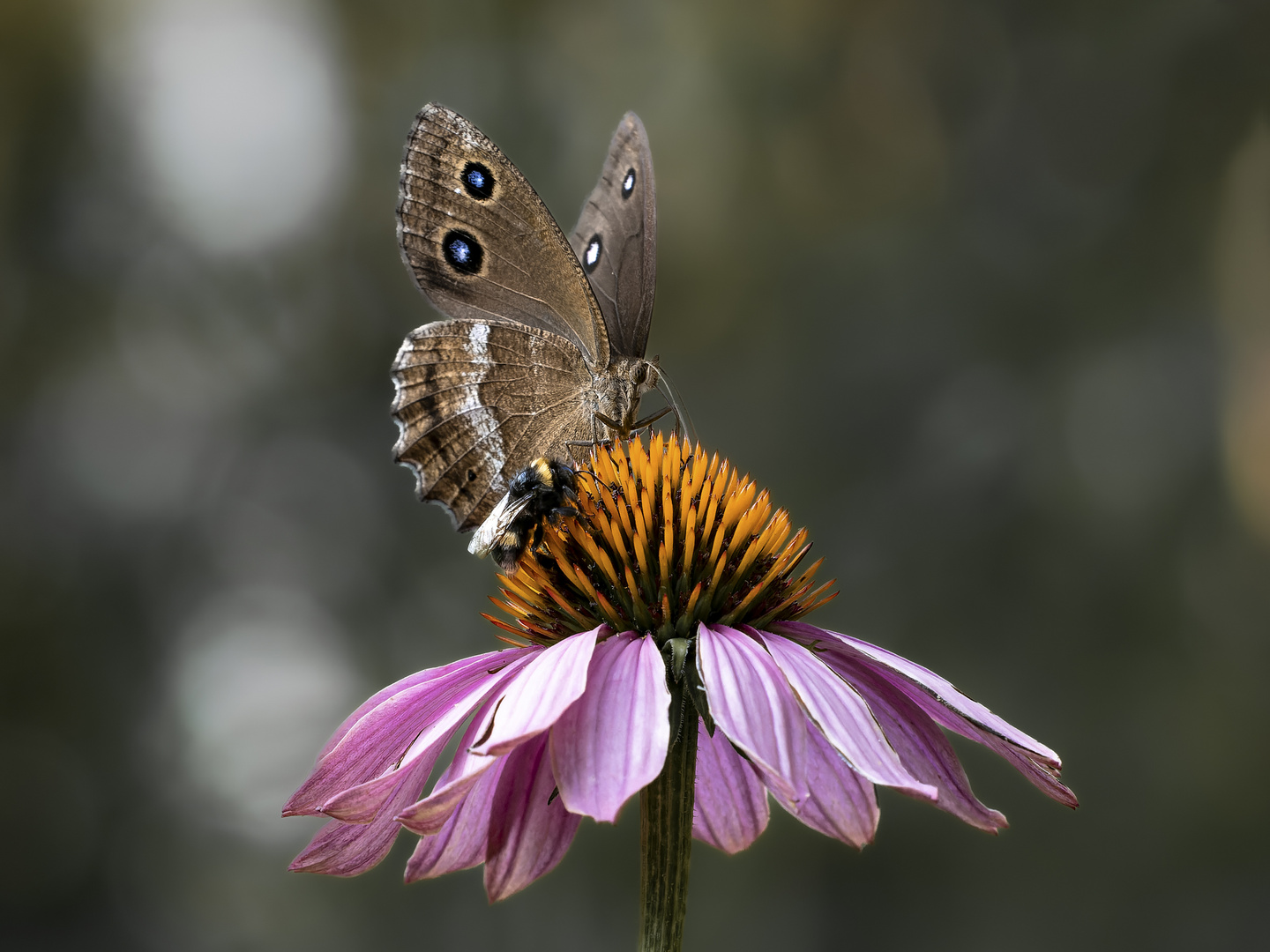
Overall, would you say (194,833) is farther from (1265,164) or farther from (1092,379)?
(1265,164)

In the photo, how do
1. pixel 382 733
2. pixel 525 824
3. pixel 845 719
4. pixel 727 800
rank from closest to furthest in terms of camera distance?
pixel 845 719
pixel 525 824
pixel 382 733
pixel 727 800

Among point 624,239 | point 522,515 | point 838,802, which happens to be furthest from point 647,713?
point 624,239

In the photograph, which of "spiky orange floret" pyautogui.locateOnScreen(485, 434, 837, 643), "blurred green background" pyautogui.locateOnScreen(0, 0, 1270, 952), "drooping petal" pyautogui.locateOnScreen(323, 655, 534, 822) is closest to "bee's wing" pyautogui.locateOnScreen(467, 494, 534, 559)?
"spiky orange floret" pyautogui.locateOnScreen(485, 434, 837, 643)

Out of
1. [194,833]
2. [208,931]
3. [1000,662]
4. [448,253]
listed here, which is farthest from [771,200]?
[208,931]

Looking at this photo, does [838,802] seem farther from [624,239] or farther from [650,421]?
[624,239]

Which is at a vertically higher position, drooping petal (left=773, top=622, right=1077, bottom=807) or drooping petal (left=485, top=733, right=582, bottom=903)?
drooping petal (left=773, top=622, right=1077, bottom=807)

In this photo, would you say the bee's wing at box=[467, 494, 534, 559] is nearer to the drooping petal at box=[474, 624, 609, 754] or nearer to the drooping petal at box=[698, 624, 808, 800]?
the drooping petal at box=[474, 624, 609, 754]

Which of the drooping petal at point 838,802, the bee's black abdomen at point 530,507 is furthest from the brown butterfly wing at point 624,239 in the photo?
the drooping petal at point 838,802
